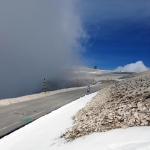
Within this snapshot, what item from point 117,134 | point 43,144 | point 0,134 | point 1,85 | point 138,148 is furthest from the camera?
point 1,85

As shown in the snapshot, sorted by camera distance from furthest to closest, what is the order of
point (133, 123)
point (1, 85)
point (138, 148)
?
point (1, 85)
point (133, 123)
point (138, 148)

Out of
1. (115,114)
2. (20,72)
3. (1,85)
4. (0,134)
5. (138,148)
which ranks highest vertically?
(20,72)

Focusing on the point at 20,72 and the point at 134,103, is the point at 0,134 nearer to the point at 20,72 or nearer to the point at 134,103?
the point at 134,103

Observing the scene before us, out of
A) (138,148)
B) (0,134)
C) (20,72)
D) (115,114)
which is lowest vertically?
(0,134)

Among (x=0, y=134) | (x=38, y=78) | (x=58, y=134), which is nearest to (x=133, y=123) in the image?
(x=58, y=134)

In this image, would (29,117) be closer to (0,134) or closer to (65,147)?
(0,134)

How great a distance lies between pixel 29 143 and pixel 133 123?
125 inches

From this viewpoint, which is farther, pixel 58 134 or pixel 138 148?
pixel 58 134

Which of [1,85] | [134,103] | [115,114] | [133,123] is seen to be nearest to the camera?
[133,123]

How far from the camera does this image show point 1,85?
144 feet

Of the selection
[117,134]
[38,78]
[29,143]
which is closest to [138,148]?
[117,134]

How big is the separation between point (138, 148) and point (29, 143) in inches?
137

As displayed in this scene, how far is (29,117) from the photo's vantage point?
9.46 m

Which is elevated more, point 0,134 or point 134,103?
point 134,103
